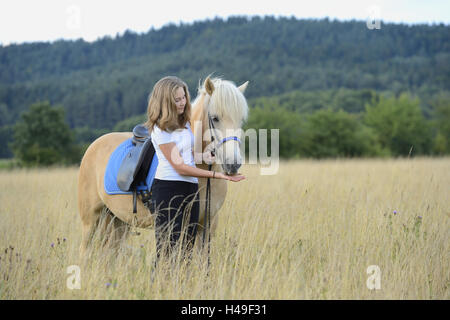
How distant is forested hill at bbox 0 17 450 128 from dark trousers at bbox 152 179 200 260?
64.0 m

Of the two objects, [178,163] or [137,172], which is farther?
[137,172]

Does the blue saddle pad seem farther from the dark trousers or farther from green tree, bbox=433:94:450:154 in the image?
green tree, bbox=433:94:450:154

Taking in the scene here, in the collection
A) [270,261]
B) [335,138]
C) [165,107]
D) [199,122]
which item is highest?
[165,107]

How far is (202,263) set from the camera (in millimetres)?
3148

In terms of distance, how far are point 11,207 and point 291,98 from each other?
6846 cm

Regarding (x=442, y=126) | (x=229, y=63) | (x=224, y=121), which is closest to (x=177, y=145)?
(x=224, y=121)

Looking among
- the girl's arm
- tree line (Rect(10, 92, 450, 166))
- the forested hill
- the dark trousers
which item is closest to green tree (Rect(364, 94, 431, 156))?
tree line (Rect(10, 92, 450, 166))

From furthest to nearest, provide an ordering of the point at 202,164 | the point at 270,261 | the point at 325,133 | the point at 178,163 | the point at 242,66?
1. the point at 242,66
2. the point at 325,133
3. the point at 270,261
4. the point at 202,164
5. the point at 178,163

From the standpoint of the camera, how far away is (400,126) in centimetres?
3753

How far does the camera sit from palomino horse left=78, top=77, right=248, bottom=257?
9.86 ft

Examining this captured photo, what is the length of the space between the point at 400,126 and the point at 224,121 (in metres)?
38.3

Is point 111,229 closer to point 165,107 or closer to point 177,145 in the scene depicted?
point 177,145

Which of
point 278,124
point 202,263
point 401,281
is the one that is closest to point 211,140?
point 202,263
